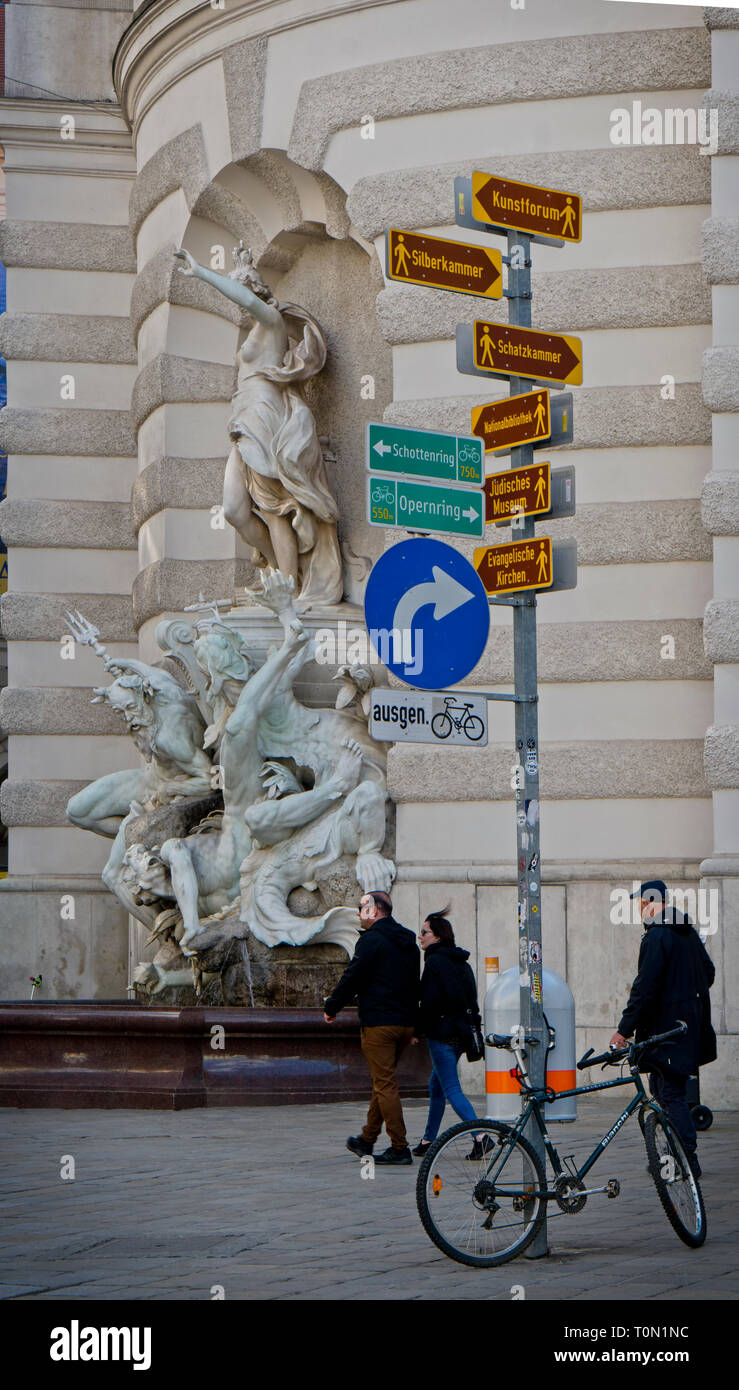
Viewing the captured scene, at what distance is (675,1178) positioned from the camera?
330 inches

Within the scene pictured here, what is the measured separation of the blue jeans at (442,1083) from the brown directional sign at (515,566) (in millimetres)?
3704

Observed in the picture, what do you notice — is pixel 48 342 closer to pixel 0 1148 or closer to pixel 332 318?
pixel 332 318

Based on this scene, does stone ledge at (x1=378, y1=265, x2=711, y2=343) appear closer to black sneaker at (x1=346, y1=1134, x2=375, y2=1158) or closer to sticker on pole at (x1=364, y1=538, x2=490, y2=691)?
black sneaker at (x1=346, y1=1134, x2=375, y2=1158)

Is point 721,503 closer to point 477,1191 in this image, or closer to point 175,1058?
point 175,1058

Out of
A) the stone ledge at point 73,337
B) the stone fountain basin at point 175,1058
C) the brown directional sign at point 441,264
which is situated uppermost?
the stone ledge at point 73,337

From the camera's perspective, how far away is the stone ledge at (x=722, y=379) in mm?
14992

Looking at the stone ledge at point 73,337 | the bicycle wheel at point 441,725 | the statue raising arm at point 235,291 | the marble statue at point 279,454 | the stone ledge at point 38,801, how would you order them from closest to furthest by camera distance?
1. the bicycle wheel at point 441,725
2. the statue raising arm at point 235,291
3. the marble statue at point 279,454
4. the stone ledge at point 38,801
5. the stone ledge at point 73,337

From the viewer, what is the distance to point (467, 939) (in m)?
15.9

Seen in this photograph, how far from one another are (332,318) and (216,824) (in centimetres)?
544

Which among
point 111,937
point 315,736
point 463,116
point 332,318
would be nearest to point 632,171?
point 463,116

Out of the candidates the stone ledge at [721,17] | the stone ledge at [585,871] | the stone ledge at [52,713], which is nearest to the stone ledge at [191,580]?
the stone ledge at [52,713]

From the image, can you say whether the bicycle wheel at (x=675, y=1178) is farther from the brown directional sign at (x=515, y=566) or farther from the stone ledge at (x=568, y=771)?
the stone ledge at (x=568, y=771)

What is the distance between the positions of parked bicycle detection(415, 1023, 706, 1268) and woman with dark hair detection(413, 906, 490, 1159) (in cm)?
295

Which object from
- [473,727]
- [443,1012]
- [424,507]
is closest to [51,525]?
[443,1012]
